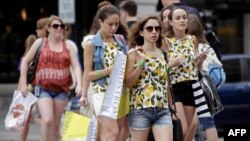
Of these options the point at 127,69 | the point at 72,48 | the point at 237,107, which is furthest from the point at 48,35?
the point at 237,107

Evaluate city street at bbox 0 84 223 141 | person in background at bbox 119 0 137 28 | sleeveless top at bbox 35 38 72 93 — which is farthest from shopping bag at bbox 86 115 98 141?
city street at bbox 0 84 223 141

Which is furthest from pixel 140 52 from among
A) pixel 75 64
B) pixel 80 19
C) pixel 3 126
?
pixel 80 19

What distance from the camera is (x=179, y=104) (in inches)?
348

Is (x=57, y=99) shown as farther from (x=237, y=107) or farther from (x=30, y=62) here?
(x=237, y=107)

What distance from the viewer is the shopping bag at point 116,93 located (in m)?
7.53

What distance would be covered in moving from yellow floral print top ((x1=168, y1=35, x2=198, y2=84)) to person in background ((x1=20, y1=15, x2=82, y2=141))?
1.59 m

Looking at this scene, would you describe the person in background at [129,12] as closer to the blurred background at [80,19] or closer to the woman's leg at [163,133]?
the woman's leg at [163,133]

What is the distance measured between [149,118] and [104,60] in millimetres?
1033

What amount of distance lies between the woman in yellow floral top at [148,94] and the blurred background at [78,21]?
1232 cm

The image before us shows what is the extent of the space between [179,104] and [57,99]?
193 centimetres

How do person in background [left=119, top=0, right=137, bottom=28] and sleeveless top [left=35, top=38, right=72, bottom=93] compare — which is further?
person in background [left=119, top=0, right=137, bottom=28]

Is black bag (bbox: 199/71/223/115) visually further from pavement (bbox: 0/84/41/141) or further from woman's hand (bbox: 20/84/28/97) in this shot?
pavement (bbox: 0/84/41/141)

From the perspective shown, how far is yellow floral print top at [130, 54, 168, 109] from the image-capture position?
7.47 m

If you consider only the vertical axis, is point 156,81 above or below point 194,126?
above
